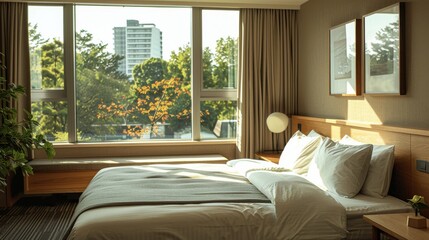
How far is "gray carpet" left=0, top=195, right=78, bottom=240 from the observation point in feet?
13.2

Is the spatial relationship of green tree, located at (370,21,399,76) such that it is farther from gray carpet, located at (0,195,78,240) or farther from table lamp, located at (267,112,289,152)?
gray carpet, located at (0,195,78,240)

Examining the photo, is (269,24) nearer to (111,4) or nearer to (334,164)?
(111,4)

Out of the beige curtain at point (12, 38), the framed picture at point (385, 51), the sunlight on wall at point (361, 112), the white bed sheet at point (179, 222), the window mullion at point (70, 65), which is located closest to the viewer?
the white bed sheet at point (179, 222)

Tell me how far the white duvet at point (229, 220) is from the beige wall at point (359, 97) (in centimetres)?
100

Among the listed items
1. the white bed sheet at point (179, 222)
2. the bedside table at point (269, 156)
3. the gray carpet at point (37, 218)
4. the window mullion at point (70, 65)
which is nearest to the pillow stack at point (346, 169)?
the white bed sheet at point (179, 222)

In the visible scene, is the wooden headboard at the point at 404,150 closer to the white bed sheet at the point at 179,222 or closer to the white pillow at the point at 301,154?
the white pillow at the point at 301,154

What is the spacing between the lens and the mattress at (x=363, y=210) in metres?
2.81

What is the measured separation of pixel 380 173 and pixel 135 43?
138 inches

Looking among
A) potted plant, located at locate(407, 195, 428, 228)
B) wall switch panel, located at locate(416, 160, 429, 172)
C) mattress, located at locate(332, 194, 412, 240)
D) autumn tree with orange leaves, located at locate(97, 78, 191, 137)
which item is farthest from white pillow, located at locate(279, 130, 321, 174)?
autumn tree with orange leaves, located at locate(97, 78, 191, 137)

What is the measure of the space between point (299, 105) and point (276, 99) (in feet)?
0.98

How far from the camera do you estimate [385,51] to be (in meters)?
3.49

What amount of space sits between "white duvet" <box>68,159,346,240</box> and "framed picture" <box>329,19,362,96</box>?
1505 mm

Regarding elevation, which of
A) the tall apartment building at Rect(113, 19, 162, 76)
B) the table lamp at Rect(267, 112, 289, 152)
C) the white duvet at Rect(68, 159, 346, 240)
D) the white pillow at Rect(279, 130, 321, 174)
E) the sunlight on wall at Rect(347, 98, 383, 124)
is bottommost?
the white duvet at Rect(68, 159, 346, 240)

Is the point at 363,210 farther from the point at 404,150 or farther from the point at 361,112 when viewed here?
the point at 361,112
